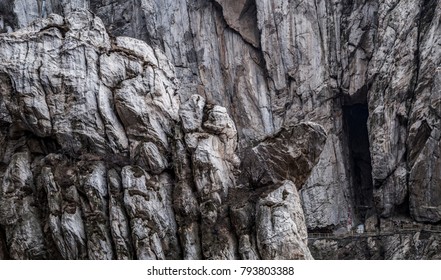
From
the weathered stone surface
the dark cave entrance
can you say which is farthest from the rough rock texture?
the dark cave entrance

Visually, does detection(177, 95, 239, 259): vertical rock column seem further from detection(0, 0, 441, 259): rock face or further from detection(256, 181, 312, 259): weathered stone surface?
detection(256, 181, 312, 259): weathered stone surface

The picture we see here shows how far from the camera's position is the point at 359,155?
70438mm

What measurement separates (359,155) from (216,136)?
30024mm

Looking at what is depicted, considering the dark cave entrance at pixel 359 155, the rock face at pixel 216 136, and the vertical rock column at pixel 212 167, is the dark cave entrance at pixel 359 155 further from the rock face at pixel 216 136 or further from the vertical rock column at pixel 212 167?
the vertical rock column at pixel 212 167

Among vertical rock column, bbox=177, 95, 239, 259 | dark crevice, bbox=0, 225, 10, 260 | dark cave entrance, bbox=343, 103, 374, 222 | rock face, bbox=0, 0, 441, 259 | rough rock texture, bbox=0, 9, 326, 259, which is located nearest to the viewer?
vertical rock column, bbox=177, 95, 239, 259

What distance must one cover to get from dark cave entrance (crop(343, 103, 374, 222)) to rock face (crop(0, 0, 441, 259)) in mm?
317

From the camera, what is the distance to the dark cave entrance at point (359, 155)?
68.5 m

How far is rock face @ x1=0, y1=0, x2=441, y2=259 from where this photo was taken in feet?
136

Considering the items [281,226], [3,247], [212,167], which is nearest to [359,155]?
[212,167]

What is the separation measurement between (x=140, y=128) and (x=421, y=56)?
26824mm

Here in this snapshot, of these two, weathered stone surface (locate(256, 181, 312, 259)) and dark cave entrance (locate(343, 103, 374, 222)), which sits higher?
dark cave entrance (locate(343, 103, 374, 222))

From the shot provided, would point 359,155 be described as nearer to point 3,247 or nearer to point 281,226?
point 281,226

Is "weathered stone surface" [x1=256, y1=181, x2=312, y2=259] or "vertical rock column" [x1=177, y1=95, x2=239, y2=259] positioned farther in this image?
"vertical rock column" [x1=177, y1=95, x2=239, y2=259]
